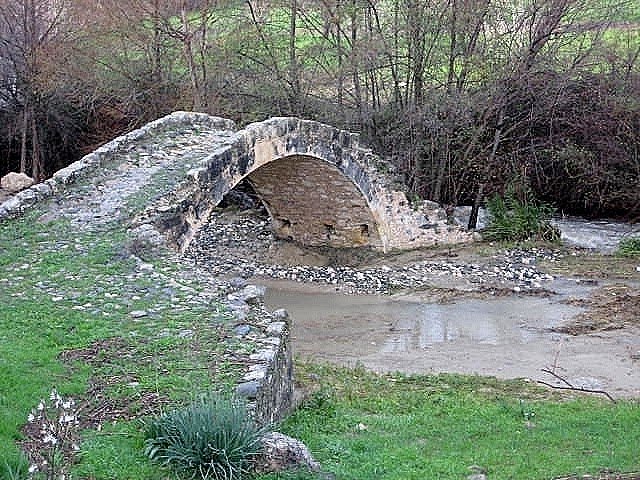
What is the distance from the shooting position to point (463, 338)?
14.2 metres

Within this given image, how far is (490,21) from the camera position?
20.3 metres

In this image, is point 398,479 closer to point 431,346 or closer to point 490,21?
point 431,346

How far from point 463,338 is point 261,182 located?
7215 millimetres

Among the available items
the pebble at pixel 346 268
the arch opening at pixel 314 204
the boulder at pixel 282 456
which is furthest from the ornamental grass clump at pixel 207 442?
the arch opening at pixel 314 204

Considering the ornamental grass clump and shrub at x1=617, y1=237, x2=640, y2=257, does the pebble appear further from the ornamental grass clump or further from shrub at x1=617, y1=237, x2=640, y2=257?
the ornamental grass clump

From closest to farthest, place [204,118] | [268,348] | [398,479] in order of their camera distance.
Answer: [398,479] → [268,348] → [204,118]

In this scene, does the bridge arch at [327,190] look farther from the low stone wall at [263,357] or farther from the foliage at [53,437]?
the foliage at [53,437]

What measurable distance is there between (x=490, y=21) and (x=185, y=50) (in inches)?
305

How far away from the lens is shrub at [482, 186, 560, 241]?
20562 millimetres

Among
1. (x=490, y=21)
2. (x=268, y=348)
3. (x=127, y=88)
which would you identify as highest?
(x=490, y=21)

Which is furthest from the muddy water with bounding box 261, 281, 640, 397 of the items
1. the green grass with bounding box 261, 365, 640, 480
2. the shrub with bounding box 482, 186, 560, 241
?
the shrub with bounding box 482, 186, 560, 241

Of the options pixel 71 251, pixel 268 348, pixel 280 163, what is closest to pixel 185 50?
pixel 280 163

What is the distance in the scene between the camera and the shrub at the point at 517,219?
20562 millimetres

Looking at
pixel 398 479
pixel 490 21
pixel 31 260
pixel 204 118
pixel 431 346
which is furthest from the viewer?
pixel 490 21
